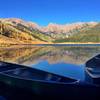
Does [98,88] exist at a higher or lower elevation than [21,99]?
higher

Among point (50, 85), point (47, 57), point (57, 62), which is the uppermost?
point (50, 85)

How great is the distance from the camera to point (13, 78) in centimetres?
3659

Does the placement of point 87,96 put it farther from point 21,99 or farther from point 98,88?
point 21,99

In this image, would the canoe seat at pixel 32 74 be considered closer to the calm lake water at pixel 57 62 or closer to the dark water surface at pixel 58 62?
the dark water surface at pixel 58 62

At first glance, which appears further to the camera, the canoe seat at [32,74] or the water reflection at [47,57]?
the water reflection at [47,57]

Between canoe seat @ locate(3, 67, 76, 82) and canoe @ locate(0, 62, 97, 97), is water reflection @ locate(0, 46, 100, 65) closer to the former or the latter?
canoe seat @ locate(3, 67, 76, 82)

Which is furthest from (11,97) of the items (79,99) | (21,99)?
(79,99)

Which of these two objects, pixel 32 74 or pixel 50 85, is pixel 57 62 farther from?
pixel 50 85

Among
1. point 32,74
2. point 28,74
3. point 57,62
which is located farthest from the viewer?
point 57,62

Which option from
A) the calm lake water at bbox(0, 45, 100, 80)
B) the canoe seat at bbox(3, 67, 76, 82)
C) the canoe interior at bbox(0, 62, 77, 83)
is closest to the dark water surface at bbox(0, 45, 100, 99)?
the calm lake water at bbox(0, 45, 100, 80)

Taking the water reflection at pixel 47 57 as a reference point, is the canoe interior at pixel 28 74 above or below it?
above

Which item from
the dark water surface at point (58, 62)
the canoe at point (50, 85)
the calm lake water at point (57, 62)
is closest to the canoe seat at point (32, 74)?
the canoe at point (50, 85)

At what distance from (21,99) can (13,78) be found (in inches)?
165

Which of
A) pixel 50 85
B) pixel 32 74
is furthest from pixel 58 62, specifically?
pixel 50 85
